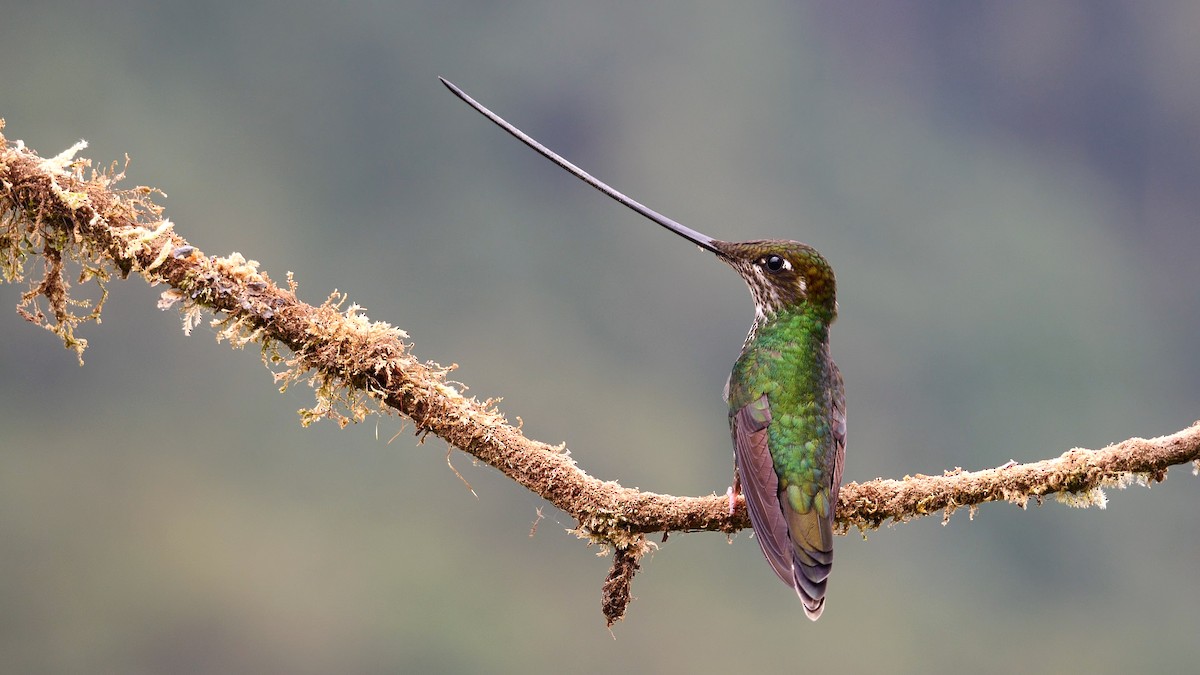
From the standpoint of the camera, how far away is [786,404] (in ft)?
9.04

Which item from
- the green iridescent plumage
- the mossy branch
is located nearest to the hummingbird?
the green iridescent plumage

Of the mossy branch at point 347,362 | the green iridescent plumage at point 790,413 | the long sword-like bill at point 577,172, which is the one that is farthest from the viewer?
the long sword-like bill at point 577,172

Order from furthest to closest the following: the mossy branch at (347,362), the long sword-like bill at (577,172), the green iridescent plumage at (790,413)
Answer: the long sword-like bill at (577,172), the green iridescent plumage at (790,413), the mossy branch at (347,362)

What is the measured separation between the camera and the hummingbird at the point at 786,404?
7.86 feet

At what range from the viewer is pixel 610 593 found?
7.50ft

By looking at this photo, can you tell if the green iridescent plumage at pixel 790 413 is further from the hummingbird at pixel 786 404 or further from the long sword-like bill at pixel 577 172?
the long sword-like bill at pixel 577 172

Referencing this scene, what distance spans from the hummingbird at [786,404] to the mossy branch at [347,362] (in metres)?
0.14

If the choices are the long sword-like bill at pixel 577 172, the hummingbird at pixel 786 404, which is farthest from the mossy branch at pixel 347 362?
the long sword-like bill at pixel 577 172

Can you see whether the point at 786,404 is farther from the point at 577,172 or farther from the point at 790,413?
the point at 577,172

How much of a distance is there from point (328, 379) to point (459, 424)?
1.00 ft

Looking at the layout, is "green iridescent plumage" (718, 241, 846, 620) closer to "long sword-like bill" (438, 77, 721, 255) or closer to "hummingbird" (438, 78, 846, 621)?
"hummingbird" (438, 78, 846, 621)

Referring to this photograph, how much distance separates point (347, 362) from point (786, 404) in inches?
44.3

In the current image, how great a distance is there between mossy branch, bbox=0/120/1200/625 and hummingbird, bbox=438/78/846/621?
5.7 inches

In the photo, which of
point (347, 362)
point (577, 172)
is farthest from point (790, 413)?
point (347, 362)
